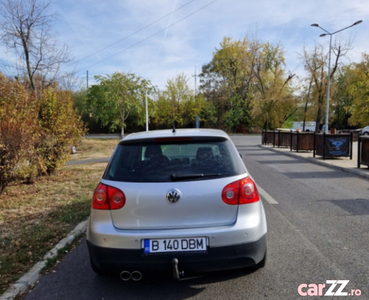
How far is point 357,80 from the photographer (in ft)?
112

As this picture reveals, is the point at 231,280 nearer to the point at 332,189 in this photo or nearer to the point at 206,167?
the point at 206,167

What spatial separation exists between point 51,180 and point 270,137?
64.2ft

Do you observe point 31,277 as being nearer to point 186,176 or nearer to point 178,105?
point 186,176

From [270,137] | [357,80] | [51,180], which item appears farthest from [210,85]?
[51,180]

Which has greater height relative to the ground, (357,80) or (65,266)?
(357,80)

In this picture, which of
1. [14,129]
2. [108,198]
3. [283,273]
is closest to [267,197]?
[283,273]

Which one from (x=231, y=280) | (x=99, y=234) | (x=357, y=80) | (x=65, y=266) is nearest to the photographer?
(x=99, y=234)

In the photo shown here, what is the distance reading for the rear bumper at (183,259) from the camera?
9.18 feet

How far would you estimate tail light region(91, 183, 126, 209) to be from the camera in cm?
292

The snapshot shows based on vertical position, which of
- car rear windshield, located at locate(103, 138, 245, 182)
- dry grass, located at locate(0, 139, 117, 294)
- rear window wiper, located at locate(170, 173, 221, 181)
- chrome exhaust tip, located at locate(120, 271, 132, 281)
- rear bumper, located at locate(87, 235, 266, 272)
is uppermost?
car rear windshield, located at locate(103, 138, 245, 182)

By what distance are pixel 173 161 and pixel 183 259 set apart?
91cm

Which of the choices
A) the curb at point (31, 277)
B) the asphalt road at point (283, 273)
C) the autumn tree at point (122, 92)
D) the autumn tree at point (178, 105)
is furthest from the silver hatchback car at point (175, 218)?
the autumn tree at point (178, 105)

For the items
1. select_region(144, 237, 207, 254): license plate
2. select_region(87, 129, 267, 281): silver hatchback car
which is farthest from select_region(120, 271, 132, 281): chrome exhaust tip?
select_region(144, 237, 207, 254): license plate

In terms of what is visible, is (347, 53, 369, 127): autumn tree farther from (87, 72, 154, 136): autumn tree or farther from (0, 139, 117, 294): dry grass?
(0, 139, 117, 294): dry grass
